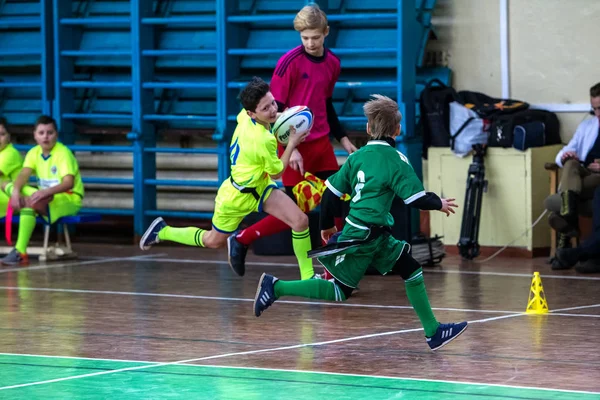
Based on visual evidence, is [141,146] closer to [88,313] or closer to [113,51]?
[113,51]

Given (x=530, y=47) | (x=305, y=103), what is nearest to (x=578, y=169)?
(x=530, y=47)

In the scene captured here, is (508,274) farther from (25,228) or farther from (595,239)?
(25,228)

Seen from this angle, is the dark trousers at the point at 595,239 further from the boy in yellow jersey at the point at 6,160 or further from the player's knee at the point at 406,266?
the boy in yellow jersey at the point at 6,160

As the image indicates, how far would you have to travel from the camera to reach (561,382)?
16.2 feet

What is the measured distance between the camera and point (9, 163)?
10.7 metres

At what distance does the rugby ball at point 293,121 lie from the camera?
7.50 m

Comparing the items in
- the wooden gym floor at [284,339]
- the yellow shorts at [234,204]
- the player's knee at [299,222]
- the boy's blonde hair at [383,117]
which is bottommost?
the wooden gym floor at [284,339]

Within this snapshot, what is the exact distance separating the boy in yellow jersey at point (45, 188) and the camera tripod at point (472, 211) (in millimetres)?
3408

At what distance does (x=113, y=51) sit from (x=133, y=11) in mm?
529

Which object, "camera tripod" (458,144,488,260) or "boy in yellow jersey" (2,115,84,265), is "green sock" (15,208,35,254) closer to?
"boy in yellow jersey" (2,115,84,265)

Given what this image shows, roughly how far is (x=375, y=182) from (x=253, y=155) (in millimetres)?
1806

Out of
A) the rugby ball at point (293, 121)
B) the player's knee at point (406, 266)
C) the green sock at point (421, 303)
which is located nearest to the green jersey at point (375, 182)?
the player's knee at point (406, 266)

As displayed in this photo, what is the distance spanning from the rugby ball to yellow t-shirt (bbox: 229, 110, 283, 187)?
15cm

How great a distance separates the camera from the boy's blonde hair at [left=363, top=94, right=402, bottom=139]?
5.82 meters
